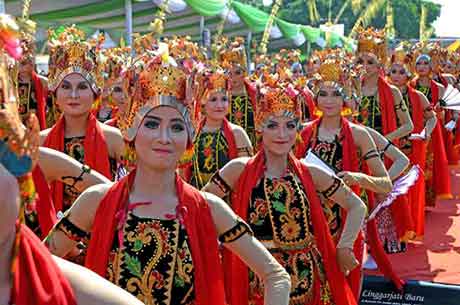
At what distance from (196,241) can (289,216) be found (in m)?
1.02

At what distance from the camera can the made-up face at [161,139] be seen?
8.64 ft

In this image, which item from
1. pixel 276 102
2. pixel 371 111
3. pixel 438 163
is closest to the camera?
pixel 276 102

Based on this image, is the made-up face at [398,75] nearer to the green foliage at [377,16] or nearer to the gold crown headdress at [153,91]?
the gold crown headdress at [153,91]

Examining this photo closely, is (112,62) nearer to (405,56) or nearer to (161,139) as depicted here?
(405,56)

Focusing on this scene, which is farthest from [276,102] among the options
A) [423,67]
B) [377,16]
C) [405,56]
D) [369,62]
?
[377,16]

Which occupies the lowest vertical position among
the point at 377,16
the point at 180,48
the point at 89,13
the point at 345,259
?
the point at 345,259

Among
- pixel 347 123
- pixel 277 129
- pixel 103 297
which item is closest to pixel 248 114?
pixel 347 123

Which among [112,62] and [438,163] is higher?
[112,62]

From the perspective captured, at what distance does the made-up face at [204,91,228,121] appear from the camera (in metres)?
5.31

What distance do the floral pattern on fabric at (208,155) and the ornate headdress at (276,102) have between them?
4.87ft

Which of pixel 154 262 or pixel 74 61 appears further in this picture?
pixel 74 61

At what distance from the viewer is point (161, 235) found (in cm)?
260

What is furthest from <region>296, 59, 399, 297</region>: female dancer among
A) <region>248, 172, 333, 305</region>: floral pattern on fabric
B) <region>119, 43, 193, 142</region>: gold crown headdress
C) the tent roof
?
the tent roof

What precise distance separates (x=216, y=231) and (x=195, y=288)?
0.19m
